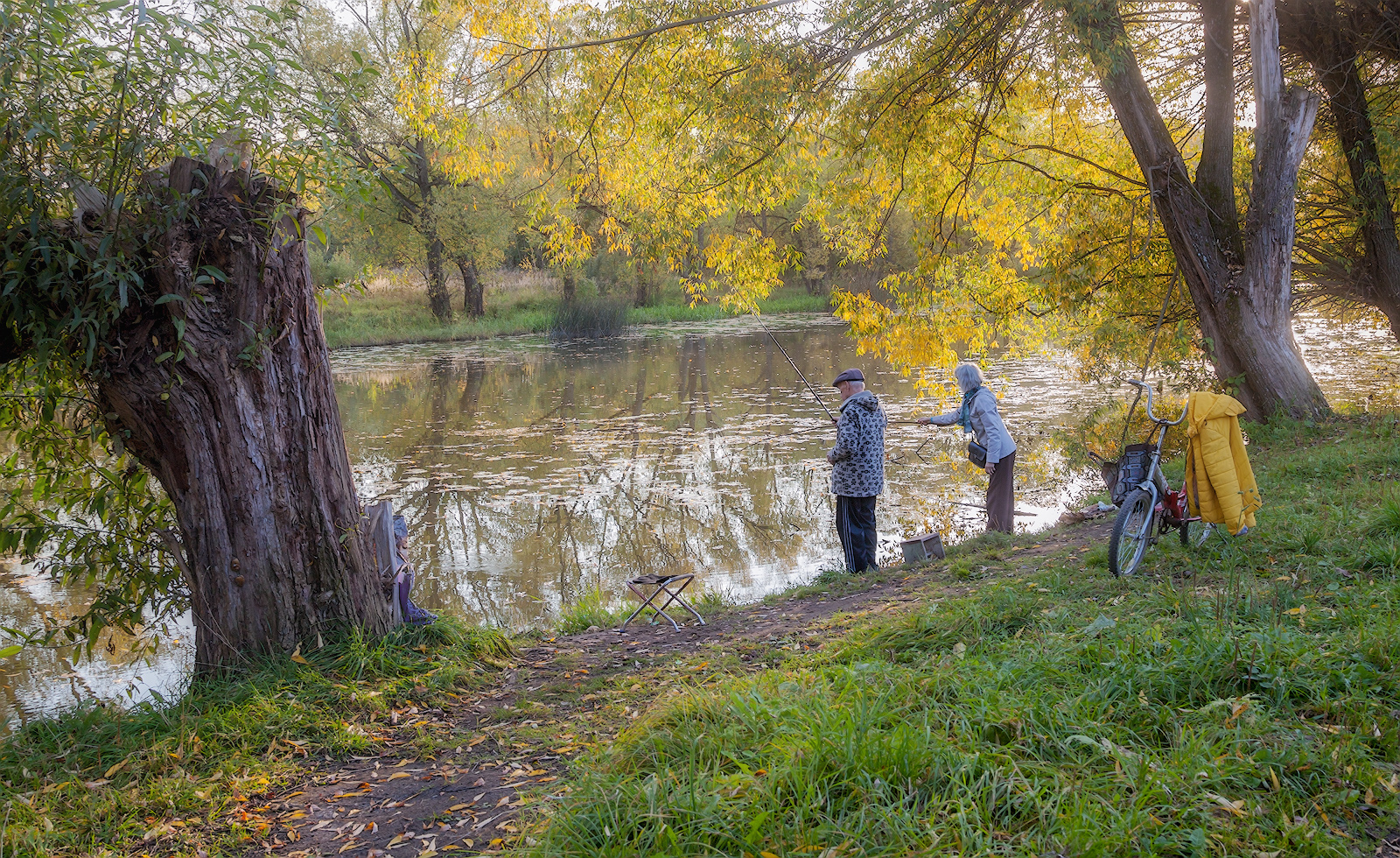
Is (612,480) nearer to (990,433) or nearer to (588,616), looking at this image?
(588,616)

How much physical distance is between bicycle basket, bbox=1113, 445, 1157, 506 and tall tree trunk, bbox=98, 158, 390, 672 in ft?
14.3

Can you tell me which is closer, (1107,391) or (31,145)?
(31,145)

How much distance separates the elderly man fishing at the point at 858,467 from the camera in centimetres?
716

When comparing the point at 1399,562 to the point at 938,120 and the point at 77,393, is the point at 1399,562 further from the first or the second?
the point at 938,120

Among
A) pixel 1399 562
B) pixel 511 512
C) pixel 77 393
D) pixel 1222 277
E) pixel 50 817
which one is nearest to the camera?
pixel 50 817

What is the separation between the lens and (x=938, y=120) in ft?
34.8

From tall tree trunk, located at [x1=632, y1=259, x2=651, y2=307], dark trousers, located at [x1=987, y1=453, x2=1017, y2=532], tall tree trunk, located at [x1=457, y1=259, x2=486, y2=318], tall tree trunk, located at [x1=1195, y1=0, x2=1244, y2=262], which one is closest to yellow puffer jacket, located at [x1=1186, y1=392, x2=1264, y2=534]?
dark trousers, located at [x1=987, y1=453, x2=1017, y2=532]

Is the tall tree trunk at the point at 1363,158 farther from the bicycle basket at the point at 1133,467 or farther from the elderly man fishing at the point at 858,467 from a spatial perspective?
the bicycle basket at the point at 1133,467

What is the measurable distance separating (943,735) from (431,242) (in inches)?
1239

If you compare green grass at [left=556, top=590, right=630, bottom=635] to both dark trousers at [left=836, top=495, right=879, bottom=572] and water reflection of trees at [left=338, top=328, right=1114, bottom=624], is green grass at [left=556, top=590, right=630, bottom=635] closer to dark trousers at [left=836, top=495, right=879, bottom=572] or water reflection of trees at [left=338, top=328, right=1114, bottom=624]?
water reflection of trees at [left=338, top=328, right=1114, bottom=624]

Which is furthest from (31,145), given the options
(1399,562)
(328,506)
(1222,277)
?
(1222,277)

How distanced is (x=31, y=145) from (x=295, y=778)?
9.80 feet

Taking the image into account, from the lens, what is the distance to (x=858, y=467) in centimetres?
720

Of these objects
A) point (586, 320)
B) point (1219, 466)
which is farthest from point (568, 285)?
point (1219, 466)
